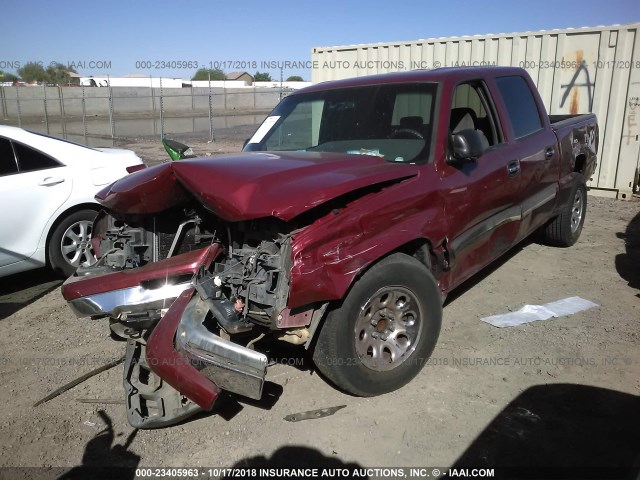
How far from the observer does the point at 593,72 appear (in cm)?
866

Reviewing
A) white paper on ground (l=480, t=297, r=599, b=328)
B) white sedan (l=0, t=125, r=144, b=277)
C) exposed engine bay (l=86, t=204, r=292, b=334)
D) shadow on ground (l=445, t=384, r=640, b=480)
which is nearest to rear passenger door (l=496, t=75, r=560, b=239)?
white paper on ground (l=480, t=297, r=599, b=328)

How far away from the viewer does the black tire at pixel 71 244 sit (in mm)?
5367

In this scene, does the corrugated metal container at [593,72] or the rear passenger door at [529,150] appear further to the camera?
the corrugated metal container at [593,72]

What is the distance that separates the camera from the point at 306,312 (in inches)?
111

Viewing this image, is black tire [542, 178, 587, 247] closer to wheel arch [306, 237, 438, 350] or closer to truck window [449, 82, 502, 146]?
truck window [449, 82, 502, 146]

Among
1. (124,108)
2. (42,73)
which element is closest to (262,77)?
(42,73)

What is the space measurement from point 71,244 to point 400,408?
4026mm

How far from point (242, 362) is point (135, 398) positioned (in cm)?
85

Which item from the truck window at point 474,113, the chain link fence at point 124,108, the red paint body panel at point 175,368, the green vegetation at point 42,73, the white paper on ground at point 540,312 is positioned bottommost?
the white paper on ground at point 540,312

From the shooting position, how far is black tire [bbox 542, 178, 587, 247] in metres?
5.87

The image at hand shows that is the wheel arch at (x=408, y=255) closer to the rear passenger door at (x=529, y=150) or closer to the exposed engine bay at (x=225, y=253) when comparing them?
the exposed engine bay at (x=225, y=253)

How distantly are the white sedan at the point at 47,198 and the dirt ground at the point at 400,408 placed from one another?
76 centimetres

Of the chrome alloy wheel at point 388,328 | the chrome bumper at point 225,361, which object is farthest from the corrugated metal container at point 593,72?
the chrome bumper at point 225,361

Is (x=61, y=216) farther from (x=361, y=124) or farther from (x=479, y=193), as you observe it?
(x=479, y=193)
